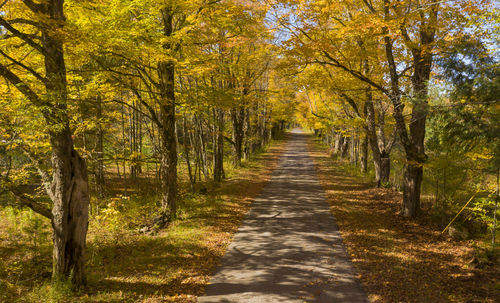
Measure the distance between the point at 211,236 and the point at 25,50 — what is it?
7.86 metres

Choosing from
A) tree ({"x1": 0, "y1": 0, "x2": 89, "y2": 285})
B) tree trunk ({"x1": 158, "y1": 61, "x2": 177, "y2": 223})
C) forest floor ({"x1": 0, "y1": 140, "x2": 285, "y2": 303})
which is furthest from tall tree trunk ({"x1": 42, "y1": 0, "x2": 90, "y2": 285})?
tree trunk ({"x1": 158, "y1": 61, "x2": 177, "y2": 223})

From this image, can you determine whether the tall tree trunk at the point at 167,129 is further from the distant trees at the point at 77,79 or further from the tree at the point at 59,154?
the tree at the point at 59,154

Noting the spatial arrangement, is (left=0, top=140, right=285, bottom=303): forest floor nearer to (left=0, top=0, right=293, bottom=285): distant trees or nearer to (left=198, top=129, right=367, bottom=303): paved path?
(left=198, top=129, right=367, bottom=303): paved path

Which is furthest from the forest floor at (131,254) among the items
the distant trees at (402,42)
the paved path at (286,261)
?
the distant trees at (402,42)

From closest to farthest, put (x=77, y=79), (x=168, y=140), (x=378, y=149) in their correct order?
(x=77, y=79) < (x=168, y=140) < (x=378, y=149)

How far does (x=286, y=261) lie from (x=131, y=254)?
13.8ft

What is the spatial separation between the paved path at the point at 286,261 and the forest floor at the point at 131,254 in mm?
516

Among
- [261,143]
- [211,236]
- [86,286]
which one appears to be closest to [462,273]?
[211,236]

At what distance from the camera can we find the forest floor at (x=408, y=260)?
18.7ft

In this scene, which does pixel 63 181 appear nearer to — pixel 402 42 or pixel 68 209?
pixel 68 209

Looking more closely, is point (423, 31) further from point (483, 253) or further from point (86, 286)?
point (86, 286)

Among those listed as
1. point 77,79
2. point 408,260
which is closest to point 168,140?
point 77,79

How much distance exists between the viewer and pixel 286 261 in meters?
7.07

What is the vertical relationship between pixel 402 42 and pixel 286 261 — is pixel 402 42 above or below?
above
